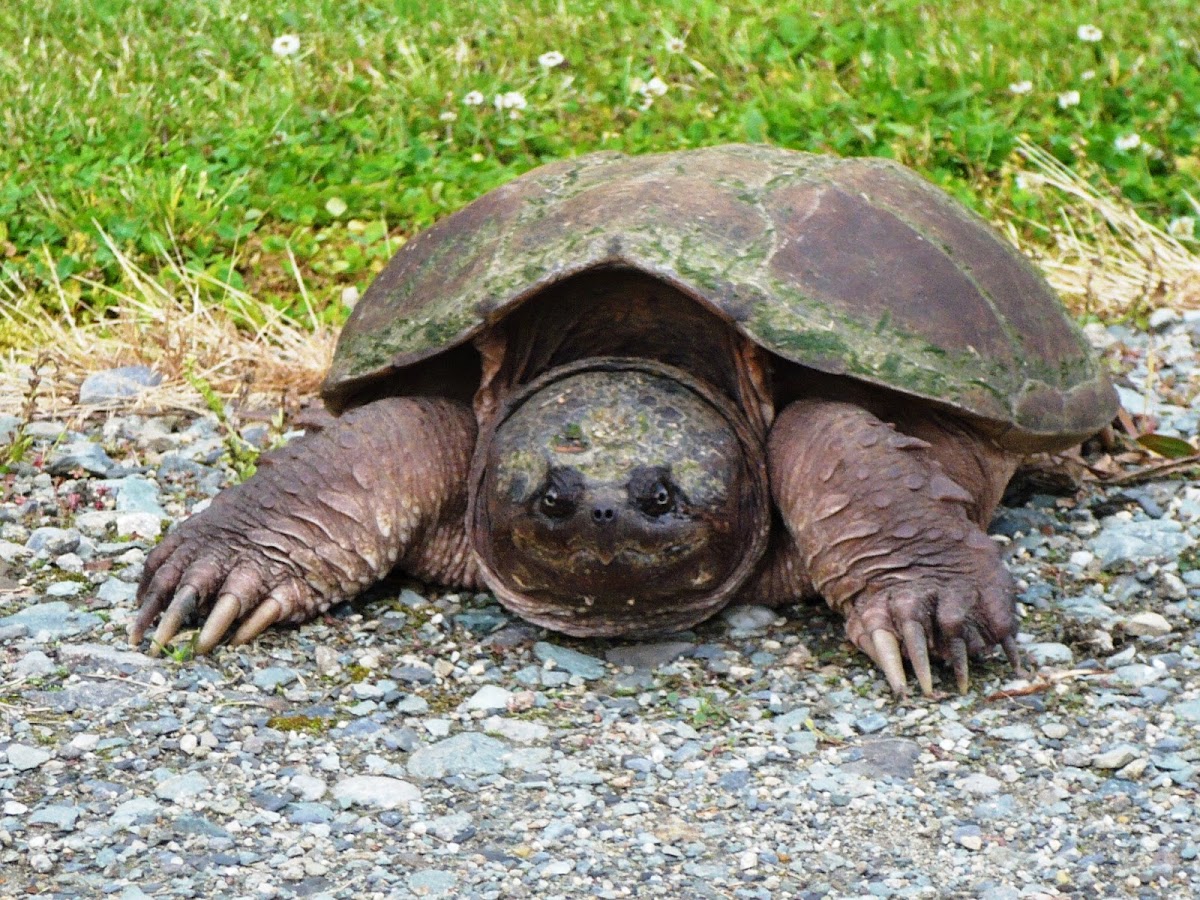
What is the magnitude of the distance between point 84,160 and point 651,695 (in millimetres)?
3817

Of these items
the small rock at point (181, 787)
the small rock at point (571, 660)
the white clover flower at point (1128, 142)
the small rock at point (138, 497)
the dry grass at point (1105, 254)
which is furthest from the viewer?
the white clover flower at point (1128, 142)

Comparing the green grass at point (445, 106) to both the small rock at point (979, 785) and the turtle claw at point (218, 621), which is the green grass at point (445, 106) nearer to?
the turtle claw at point (218, 621)

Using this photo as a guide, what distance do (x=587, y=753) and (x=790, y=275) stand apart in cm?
108

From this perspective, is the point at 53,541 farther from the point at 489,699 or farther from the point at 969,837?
the point at 969,837

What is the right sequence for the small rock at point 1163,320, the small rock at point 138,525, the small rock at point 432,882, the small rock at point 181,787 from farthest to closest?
the small rock at point 1163,320
the small rock at point 138,525
the small rock at point 181,787
the small rock at point 432,882

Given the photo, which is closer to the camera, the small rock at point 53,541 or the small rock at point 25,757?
the small rock at point 25,757

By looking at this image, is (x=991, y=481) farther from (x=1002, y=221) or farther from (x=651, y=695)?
(x=1002, y=221)

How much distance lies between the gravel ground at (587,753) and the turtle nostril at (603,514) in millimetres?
315

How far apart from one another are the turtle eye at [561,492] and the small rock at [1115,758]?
0.97 metres

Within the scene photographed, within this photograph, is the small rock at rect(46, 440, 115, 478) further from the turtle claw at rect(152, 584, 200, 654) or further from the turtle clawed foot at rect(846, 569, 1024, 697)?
the turtle clawed foot at rect(846, 569, 1024, 697)

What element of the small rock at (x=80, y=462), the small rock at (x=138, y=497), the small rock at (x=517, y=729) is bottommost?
the small rock at (x=80, y=462)

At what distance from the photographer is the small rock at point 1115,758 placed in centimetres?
265

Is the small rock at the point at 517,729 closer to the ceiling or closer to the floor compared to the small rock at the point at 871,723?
closer to the floor

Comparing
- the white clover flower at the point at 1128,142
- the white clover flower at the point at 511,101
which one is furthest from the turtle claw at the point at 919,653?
the white clover flower at the point at 511,101
